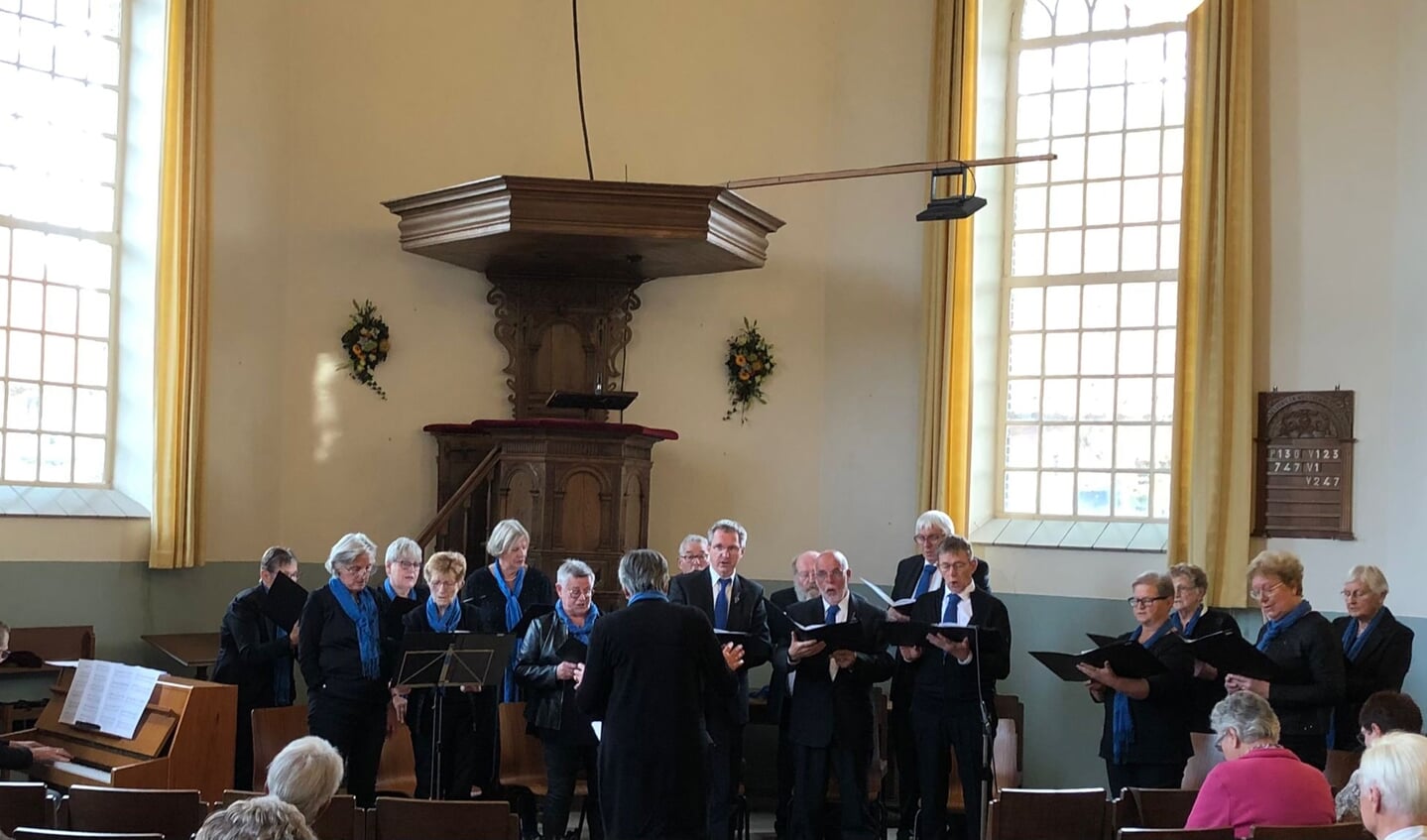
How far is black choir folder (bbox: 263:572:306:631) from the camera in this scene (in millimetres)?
6766

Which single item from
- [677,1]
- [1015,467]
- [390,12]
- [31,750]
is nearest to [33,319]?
[390,12]

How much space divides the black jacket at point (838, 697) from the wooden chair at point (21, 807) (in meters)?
3.19

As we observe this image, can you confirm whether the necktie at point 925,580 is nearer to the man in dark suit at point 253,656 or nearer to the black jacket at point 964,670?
the black jacket at point 964,670

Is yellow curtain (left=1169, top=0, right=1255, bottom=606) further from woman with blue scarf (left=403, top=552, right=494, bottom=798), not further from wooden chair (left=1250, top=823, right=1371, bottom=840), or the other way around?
wooden chair (left=1250, top=823, right=1371, bottom=840)

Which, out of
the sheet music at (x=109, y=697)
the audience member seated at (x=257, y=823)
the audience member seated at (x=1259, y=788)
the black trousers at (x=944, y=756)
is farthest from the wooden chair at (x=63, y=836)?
the black trousers at (x=944, y=756)

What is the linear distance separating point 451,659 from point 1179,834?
2985mm

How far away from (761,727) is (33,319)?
16.6 ft

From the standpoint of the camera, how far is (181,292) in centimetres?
869

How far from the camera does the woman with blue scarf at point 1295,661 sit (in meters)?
5.83

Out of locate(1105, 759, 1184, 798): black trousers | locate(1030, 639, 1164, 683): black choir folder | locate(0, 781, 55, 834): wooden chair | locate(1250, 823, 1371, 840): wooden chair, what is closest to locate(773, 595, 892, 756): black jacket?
locate(1030, 639, 1164, 683): black choir folder

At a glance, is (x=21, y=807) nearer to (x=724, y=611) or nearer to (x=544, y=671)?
(x=544, y=671)

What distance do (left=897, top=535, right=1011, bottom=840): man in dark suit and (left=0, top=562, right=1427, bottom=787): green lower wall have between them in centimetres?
247

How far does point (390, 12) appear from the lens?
32.0ft

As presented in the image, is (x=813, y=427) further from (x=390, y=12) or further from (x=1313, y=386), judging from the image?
(x=390, y=12)
